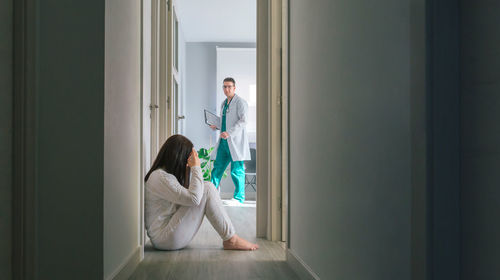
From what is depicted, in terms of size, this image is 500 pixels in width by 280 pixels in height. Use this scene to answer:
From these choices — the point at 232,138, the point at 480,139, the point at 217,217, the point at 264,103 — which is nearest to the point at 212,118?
the point at 232,138

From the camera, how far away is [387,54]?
3.54ft

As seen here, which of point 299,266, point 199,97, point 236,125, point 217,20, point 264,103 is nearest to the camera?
point 299,266

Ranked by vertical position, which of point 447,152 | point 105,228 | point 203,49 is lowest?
point 105,228

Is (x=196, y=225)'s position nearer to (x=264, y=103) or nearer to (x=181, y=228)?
(x=181, y=228)

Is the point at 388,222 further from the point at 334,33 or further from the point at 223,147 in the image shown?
the point at 223,147

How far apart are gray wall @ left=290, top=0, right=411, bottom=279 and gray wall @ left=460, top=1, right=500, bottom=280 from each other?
0.19 m

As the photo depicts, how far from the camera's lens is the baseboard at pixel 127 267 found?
183cm

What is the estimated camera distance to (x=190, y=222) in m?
2.67

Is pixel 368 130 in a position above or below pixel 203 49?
below

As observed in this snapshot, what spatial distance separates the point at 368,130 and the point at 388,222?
260 millimetres
